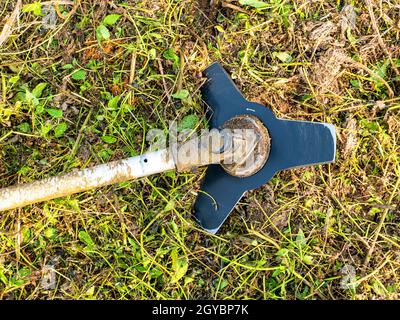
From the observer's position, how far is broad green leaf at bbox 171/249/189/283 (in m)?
1.90

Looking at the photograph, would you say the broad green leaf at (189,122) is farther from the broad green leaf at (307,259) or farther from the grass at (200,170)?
the broad green leaf at (307,259)

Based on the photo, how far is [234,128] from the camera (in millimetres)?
1842

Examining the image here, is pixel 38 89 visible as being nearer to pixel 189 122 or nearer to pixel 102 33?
pixel 102 33

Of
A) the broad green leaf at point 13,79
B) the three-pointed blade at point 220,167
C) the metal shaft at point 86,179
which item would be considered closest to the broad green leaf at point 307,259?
the three-pointed blade at point 220,167

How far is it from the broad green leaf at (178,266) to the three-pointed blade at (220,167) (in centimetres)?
15

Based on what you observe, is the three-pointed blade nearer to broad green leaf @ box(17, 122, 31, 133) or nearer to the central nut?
the central nut

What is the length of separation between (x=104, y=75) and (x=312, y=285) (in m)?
1.15

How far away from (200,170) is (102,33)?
0.66 metres

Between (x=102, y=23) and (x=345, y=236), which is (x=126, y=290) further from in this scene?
(x=102, y=23)

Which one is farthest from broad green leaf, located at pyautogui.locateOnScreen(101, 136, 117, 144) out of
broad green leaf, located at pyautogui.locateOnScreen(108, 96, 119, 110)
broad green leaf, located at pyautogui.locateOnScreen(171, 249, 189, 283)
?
broad green leaf, located at pyautogui.locateOnScreen(171, 249, 189, 283)

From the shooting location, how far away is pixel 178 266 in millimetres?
1902

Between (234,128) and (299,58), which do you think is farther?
(299,58)

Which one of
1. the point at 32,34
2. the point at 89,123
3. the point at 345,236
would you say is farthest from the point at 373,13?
the point at 32,34

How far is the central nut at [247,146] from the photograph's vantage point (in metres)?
1.78
